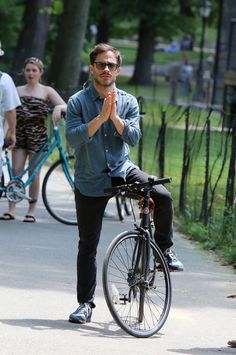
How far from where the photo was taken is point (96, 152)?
7652mm

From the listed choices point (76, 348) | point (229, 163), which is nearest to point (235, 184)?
point (229, 163)

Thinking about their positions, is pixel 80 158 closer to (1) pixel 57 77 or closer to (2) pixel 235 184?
(2) pixel 235 184

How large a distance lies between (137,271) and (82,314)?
1.62 ft

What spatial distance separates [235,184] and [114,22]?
47218 millimetres

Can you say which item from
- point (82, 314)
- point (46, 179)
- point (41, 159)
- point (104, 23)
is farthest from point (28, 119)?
point (104, 23)

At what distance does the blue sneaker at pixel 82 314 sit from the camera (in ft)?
25.4

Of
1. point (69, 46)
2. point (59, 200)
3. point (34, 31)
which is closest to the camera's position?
point (59, 200)

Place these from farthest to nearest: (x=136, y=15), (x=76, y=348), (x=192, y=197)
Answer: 1. (x=136, y=15)
2. (x=192, y=197)
3. (x=76, y=348)

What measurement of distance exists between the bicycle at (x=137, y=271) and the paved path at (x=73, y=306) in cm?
12

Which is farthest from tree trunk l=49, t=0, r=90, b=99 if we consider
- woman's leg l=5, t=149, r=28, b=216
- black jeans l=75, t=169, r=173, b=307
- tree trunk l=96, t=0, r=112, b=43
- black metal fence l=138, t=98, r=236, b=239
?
tree trunk l=96, t=0, r=112, b=43

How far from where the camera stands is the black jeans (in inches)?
305

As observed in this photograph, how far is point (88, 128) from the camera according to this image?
7441 millimetres

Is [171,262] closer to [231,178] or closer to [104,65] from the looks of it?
[104,65]

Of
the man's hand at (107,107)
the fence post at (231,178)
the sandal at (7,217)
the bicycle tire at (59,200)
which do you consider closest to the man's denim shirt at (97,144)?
the man's hand at (107,107)
